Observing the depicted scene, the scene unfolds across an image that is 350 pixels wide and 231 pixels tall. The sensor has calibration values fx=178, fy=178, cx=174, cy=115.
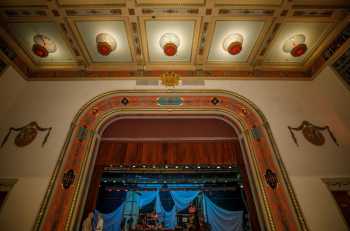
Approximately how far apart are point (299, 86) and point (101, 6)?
4.67 metres

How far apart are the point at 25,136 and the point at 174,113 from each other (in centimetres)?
307

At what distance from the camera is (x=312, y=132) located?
366 centimetres

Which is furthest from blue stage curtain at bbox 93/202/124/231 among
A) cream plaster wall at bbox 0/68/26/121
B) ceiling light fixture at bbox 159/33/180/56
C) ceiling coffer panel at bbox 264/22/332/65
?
ceiling coffer panel at bbox 264/22/332/65

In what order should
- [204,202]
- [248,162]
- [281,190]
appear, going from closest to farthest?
[281,190]
[248,162]
[204,202]

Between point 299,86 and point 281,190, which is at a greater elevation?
point 299,86

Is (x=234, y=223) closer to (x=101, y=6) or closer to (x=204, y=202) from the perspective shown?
(x=204, y=202)

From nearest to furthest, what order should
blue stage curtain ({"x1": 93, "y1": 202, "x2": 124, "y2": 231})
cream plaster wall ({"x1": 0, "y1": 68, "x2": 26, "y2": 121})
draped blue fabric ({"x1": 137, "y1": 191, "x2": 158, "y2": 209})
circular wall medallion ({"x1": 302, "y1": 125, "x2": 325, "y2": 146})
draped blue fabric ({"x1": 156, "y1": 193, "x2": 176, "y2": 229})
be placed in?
circular wall medallion ({"x1": 302, "y1": 125, "x2": 325, "y2": 146}), cream plaster wall ({"x1": 0, "y1": 68, "x2": 26, "y2": 121}), blue stage curtain ({"x1": 93, "y1": 202, "x2": 124, "y2": 231}), draped blue fabric ({"x1": 156, "y1": 193, "x2": 176, "y2": 229}), draped blue fabric ({"x1": 137, "y1": 191, "x2": 158, "y2": 209})

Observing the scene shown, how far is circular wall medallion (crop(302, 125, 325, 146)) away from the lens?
3.56 m

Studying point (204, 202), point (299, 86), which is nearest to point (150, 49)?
point (299, 86)

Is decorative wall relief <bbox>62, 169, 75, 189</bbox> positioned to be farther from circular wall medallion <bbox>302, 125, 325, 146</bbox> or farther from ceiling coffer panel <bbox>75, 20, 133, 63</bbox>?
circular wall medallion <bbox>302, 125, 325, 146</bbox>

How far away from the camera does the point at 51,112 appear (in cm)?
387

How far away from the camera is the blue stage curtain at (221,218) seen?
8367 mm

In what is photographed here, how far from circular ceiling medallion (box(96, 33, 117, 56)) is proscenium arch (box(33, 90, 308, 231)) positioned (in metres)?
0.97

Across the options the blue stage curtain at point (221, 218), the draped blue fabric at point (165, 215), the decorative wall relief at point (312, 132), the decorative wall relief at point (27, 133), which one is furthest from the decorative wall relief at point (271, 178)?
the draped blue fabric at point (165, 215)
